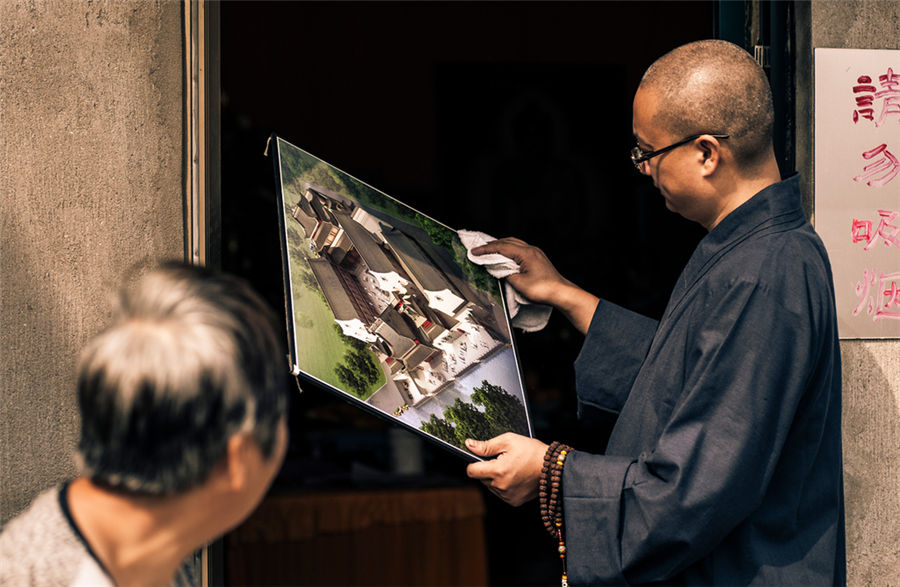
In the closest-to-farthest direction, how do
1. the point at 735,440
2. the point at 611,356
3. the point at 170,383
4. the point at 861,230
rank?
the point at 170,383, the point at 735,440, the point at 611,356, the point at 861,230

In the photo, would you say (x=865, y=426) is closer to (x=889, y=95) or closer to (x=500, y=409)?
→ (x=889, y=95)

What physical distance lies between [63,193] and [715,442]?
65.6 inches

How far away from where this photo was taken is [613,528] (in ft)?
5.68

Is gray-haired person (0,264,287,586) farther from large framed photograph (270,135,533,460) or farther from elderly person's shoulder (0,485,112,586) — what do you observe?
large framed photograph (270,135,533,460)

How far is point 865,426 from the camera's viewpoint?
7.93 feet

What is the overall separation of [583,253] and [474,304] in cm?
283

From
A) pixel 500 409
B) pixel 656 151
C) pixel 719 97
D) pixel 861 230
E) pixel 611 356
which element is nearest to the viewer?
pixel 719 97

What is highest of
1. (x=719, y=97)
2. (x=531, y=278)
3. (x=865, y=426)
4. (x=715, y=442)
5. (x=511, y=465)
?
(x=719, y=97)

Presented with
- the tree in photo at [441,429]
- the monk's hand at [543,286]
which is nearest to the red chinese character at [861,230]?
the monk's hand at [543,286]

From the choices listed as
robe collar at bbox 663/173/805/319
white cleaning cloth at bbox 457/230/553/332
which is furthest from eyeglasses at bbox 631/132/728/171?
white cleaning cloth at bbox 457/230/553/332

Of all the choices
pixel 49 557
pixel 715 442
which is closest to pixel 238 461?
pixel 49 557

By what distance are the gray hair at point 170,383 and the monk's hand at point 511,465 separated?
0.95m

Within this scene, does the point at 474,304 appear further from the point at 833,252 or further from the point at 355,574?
the point at 355,574

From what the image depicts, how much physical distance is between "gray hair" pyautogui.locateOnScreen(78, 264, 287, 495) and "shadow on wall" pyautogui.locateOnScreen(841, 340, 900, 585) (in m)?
1.99
